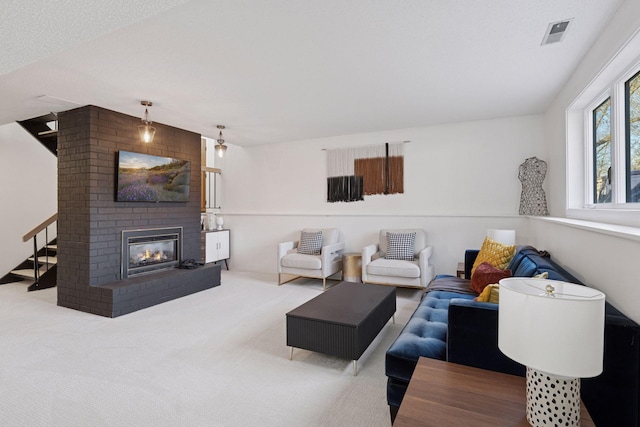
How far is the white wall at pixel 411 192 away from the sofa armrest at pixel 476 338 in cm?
340

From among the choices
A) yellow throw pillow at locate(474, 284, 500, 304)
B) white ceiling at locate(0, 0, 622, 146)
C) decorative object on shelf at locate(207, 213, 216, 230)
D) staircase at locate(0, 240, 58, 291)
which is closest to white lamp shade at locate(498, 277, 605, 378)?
yellow throw pillow at locate(474, 284, 500, 304)

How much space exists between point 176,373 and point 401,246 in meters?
3.24

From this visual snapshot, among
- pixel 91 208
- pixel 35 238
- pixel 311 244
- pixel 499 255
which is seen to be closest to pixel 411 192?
pixel 311 244

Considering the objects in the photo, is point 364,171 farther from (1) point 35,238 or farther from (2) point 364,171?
(1) point 35,238

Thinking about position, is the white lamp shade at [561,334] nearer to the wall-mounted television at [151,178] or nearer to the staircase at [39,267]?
the wall-mounted television at [151,178]

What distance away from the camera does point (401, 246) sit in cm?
459

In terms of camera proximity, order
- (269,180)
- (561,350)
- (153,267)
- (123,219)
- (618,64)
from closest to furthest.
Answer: (561,350) < (618,64) < (123,219) < (153,267) < (269,180)

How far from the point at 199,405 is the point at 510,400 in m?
1.72

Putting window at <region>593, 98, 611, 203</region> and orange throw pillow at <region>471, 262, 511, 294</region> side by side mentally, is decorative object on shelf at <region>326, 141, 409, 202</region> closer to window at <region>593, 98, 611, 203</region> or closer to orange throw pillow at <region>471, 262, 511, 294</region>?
orange throw pillow at <region>471, 262, 511, 294</region>

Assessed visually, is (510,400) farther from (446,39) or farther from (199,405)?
(446,39)

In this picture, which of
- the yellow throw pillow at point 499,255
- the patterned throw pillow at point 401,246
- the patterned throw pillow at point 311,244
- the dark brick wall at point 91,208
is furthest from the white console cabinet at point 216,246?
the yellow throw pillow at point 499,255

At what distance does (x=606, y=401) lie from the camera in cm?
129

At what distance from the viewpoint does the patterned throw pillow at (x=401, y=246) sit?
4.56 meters

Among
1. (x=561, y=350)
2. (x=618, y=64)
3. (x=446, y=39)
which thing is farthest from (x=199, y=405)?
(x=618, y=64)
